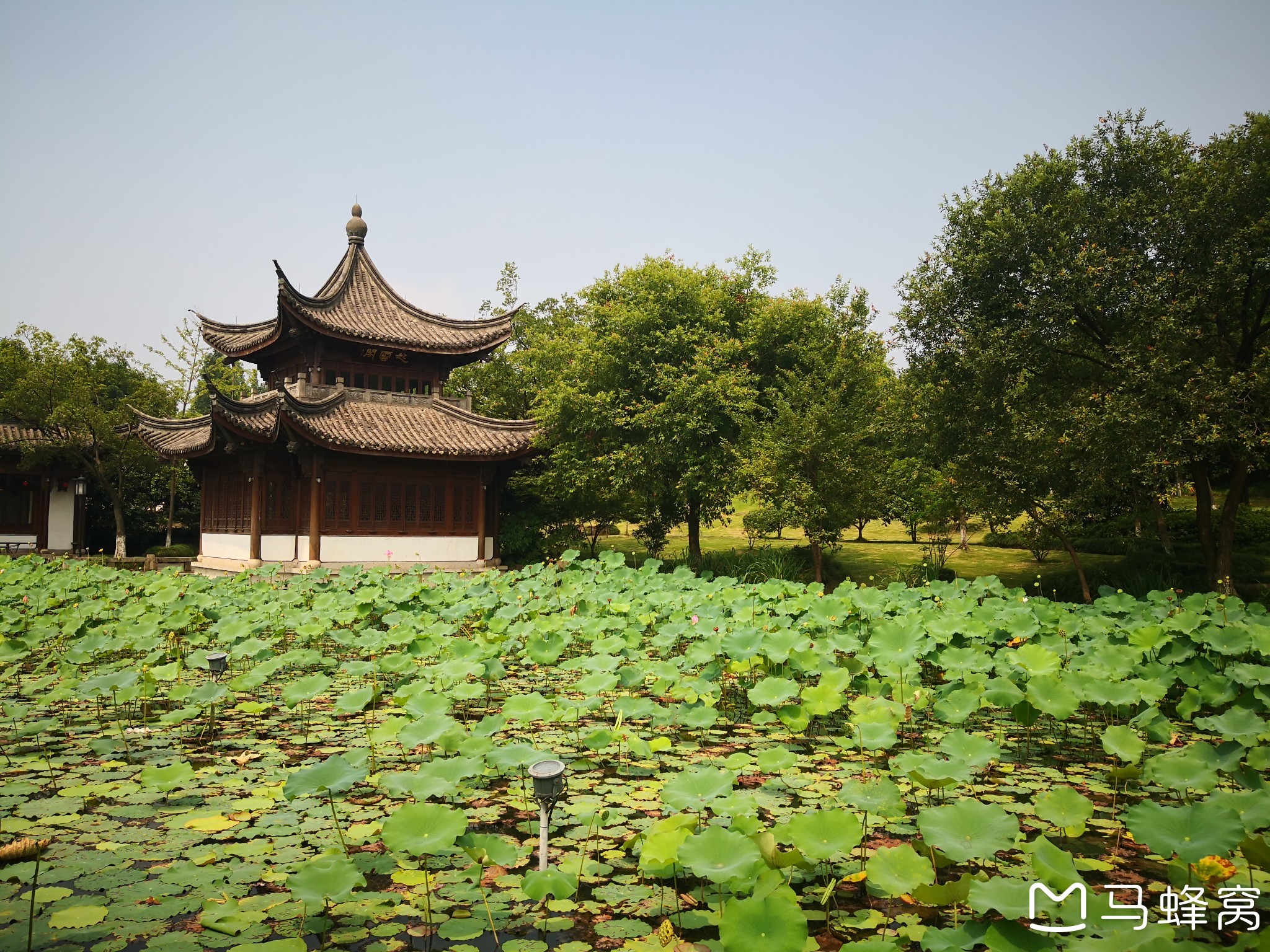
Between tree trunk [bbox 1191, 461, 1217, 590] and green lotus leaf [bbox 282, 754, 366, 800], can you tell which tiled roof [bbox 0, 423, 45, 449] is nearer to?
green lotus leaf [bbox 282, 754, 366, 800]

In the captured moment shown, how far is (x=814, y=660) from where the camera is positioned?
5.12 meters

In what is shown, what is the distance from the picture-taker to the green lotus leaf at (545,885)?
2475 mm

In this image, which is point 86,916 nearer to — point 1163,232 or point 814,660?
point 814,660

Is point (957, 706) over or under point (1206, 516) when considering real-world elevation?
under

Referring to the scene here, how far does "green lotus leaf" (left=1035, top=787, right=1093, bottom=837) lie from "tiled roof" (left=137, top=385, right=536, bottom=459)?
1367 centimetres

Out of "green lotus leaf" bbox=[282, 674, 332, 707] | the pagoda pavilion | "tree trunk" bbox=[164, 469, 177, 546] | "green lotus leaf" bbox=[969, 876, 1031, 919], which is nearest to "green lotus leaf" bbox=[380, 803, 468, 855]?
"green lotus leaf" bbox=[969, 876, 1031, 919]

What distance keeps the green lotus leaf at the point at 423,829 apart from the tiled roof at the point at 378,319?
1529 cm

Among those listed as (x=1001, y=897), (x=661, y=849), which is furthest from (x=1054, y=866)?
(x=661, y=849)

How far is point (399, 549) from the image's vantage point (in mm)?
16516

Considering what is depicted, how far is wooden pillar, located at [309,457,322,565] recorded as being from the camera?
50.3 ft

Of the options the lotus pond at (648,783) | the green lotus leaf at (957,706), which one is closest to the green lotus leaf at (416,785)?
the lotus pond at (648,783)

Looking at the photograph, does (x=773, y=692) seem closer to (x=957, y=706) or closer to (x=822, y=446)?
(x=957, y=706)

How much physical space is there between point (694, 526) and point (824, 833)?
16.0 meters

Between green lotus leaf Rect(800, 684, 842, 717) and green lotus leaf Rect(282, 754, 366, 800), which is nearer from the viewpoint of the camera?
green lotus leaf Rect(282, 754, 366, 800)
